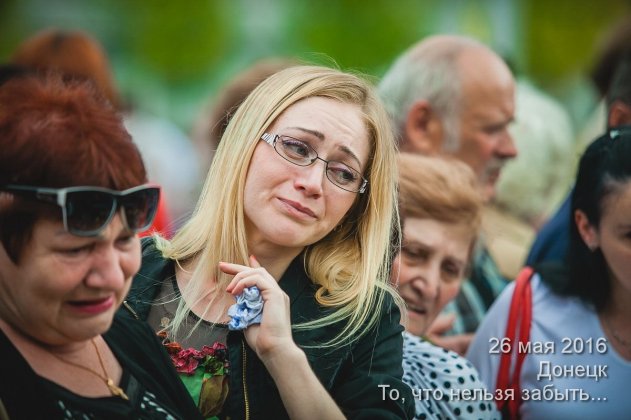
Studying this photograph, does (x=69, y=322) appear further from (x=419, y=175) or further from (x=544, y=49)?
(x=544, y=49)

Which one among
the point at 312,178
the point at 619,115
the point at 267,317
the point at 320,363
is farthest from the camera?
the point at 619,115

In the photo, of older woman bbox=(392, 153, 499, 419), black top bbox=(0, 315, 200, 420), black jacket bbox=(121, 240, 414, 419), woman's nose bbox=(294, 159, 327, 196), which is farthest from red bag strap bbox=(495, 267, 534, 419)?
black top bbox=(0, 315, 200, 420)

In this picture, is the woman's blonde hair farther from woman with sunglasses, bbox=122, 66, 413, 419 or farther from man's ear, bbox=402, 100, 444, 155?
man's ear, bbox=402, 100, 444, 155

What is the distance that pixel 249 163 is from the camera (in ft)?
8.75

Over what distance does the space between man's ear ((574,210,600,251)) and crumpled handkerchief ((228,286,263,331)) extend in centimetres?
162

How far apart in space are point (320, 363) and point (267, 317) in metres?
0.25

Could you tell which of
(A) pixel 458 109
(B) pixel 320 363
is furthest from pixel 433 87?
(B) pixel 320 363

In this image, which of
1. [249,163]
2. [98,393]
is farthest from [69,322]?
[249,163]

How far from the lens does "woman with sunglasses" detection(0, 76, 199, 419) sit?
6.05 ft

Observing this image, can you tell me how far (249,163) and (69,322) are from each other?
889 mm

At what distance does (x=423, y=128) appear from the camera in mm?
4719

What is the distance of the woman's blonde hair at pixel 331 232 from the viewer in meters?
2.60

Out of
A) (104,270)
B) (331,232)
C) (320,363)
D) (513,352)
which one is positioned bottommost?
(513,352)

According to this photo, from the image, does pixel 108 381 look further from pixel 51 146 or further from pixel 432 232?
pixel 432 232
